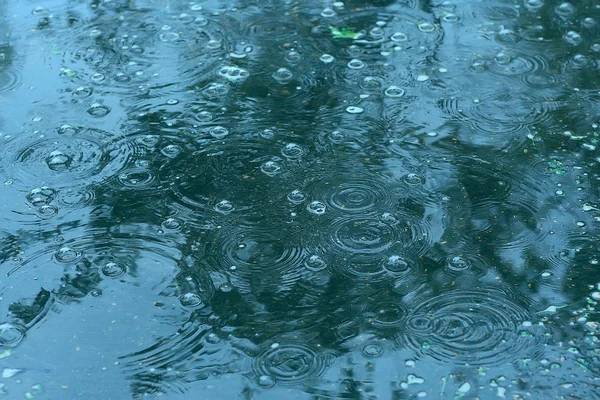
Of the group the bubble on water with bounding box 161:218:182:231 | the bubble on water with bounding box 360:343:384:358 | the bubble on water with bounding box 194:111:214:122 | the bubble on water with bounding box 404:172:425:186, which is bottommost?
the bubble on water with bounding box 360:343:384:358

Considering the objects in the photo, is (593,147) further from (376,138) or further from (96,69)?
(96,69)

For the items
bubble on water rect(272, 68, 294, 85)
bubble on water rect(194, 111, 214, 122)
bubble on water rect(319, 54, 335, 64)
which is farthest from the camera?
bubble on water rect(319, 54, 335, 64)

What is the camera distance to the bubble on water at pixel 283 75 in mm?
3805

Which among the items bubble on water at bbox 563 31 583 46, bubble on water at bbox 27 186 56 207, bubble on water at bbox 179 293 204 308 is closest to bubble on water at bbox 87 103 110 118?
bubble on water at bbox 27 186 56 207

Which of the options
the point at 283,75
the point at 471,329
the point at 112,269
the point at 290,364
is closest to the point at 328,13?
the point at 283,75

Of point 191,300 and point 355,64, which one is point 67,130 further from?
point 355,64

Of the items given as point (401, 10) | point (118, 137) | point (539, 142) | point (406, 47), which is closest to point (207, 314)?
point (118, 137)

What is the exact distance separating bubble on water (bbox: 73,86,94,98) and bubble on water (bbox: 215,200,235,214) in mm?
1028

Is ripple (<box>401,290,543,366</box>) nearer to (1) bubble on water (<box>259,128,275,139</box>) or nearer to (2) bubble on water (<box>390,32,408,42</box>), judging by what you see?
(1) bubble on water (<box>259,128,275,139</box>)

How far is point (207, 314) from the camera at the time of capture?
8.80 ft

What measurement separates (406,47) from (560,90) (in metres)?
0.78

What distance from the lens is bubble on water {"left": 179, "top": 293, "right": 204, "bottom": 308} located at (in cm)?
272

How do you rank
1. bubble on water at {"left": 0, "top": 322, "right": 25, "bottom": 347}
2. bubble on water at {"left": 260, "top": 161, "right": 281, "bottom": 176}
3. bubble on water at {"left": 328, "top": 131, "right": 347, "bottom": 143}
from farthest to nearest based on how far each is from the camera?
bubble on water at {"left": 328, "top": 131, "right": 347, "bottom": 143}
bubble on water at {"left": 260, "top": 161, "right": 281, "bottom": 176}
bubble on water at {"left": 0, "top": 322, "right": 25, "bottom": 347}

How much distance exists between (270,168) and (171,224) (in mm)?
493
